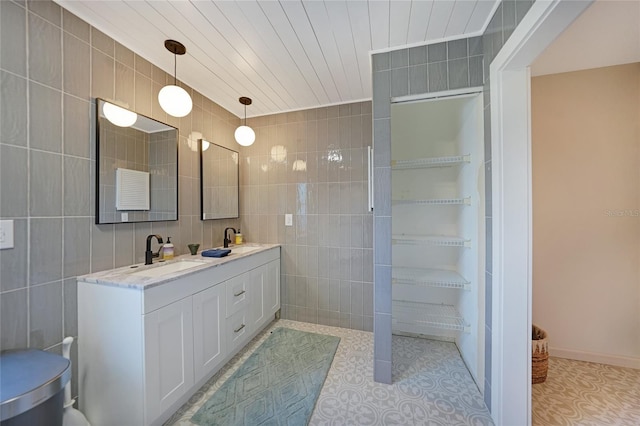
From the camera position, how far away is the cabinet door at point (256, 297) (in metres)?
2.21

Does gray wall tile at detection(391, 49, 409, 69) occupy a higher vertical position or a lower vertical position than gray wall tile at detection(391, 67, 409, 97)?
higher

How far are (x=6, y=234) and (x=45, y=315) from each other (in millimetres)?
458

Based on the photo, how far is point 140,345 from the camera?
1.25 meters

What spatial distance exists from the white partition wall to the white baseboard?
767 millimetres

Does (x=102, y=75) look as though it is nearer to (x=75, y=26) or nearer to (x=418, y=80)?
(x=75, y=26)

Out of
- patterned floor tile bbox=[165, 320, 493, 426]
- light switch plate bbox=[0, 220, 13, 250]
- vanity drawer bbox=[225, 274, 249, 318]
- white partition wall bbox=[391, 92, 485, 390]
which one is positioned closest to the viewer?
light switch plate bbox=[0, 220, 13, 250]

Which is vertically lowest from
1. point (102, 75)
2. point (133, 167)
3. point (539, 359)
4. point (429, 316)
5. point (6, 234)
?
point (539, 359)

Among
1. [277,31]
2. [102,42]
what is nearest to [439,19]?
[277,31]

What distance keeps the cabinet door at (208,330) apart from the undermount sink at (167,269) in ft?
0.82

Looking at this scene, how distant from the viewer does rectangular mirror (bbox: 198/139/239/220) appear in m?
2.33

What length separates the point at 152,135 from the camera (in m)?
1.85

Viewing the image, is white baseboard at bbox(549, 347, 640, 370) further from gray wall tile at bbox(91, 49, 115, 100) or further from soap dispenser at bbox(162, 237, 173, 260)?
gray wall tile at bbox(91, 49, 115, 100)

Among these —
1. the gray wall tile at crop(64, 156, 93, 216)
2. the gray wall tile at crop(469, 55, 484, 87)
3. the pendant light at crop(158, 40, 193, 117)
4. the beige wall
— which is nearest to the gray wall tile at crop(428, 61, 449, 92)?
the gray wall tile at crop(469, 55, 484, 87)

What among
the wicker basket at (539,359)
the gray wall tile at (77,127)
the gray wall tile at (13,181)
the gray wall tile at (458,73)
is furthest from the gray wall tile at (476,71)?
the gray wall tile at (13,181)
